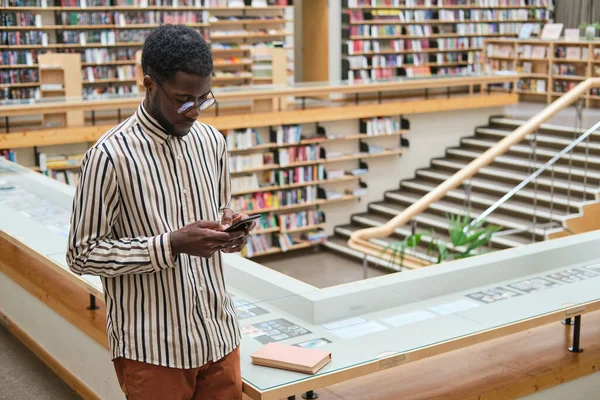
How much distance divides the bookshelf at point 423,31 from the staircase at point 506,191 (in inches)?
128

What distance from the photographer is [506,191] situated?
9.61 m

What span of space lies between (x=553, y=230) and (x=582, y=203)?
497mm

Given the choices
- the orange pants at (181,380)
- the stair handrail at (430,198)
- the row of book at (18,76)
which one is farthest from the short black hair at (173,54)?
the row of book at (18,76)

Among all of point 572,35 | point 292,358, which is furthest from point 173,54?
point 572,35

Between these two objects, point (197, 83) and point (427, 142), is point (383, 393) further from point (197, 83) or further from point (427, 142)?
point (427, 142)

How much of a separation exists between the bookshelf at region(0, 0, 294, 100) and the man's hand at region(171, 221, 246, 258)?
31.3 feet

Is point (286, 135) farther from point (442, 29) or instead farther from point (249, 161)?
point (442, 29)

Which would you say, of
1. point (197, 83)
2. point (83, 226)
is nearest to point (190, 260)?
point (83, 226)

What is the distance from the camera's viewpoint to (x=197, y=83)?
1.76 metres

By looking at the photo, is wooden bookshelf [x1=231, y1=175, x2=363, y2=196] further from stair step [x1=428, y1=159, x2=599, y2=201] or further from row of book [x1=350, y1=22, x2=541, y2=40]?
row of book [x1=350, y1=22, x2=541, y2=40]

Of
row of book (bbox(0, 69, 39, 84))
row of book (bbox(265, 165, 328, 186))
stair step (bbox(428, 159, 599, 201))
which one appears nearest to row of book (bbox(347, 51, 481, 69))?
stair step (bbox(428, 159, 599, 201))

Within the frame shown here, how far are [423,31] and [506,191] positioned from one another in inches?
269

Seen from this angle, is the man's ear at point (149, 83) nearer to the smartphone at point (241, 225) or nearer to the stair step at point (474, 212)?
the smartphone at point (241, 225)

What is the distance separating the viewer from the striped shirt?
1749mm
